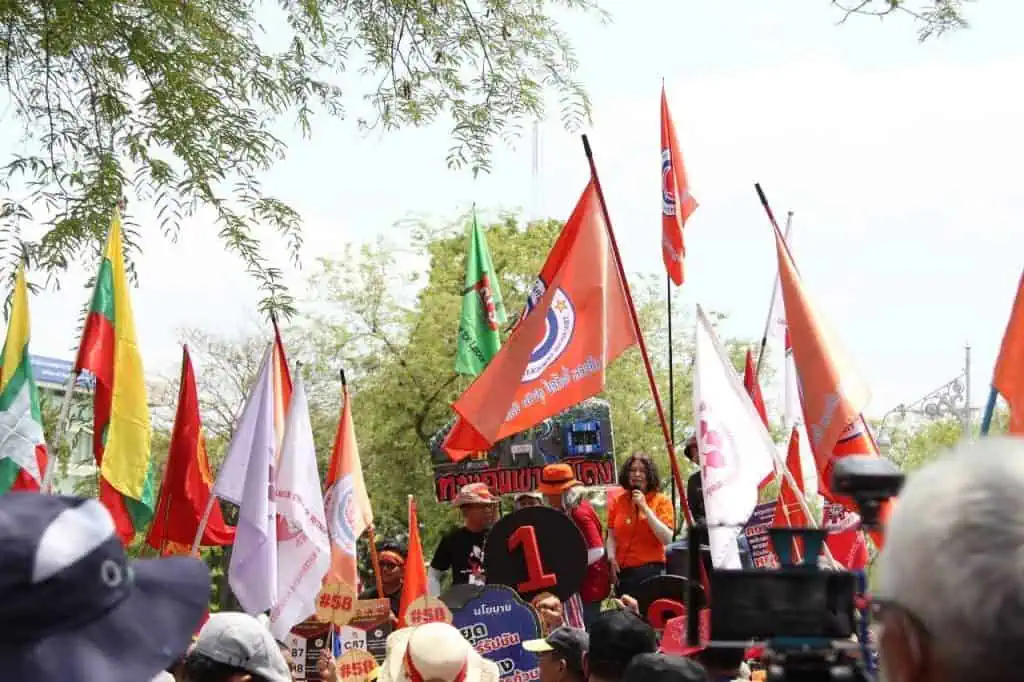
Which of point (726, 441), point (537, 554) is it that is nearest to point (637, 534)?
point (537, 554)

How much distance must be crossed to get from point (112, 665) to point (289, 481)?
912 centimetres

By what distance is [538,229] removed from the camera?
1580 inches

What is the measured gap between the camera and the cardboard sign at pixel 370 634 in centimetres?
916

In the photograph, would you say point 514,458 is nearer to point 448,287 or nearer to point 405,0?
point 405,0

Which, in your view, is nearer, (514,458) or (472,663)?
(472,663)

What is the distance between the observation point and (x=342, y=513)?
488 inches

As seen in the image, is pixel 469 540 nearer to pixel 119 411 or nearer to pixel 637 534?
pixel 637 534

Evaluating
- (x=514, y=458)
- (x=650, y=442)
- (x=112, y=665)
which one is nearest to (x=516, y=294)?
(x=650, y=442)

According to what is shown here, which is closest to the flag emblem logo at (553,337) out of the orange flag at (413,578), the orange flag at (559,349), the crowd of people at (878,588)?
the orange flag at (559,349)

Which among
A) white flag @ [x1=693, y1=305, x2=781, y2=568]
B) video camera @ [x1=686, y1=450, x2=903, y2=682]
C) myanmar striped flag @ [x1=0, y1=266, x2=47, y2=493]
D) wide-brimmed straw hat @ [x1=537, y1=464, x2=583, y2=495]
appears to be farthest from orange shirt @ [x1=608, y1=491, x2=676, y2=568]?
video camera @ [x1=686, y1=450, x2=903, y2=682]

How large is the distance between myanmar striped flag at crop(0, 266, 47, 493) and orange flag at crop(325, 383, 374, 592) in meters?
2.20

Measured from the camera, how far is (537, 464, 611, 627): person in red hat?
993cm

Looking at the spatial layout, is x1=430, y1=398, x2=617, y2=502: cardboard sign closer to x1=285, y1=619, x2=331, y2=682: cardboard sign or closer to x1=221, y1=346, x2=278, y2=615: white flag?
x1=221, y1=346, x2=278, y2=615: white flag

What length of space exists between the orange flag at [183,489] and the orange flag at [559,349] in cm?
282
